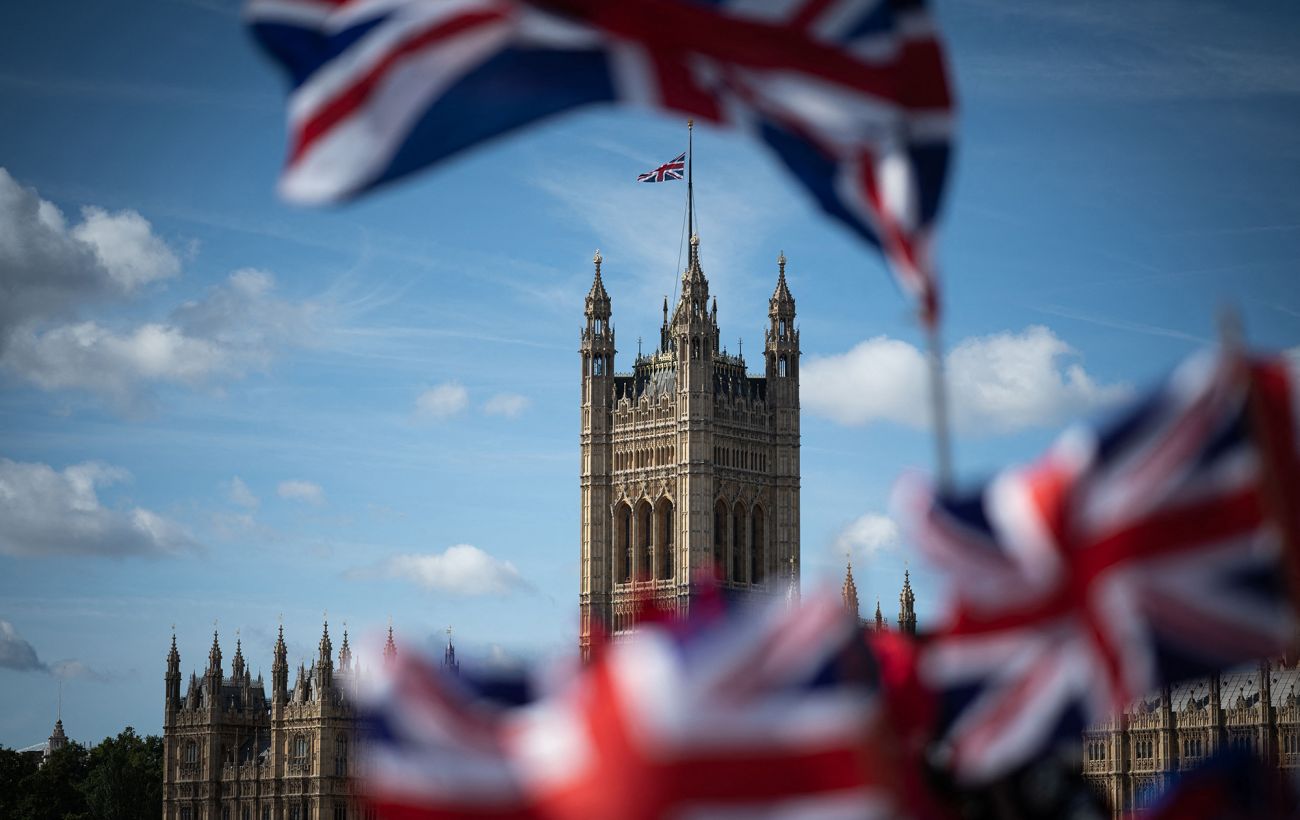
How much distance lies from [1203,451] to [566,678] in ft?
8.06

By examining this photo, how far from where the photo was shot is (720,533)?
99.7m

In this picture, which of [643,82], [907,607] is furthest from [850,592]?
[643,82]

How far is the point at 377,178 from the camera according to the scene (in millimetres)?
9523

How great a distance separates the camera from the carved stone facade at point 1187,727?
86.2m

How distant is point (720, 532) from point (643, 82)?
297 feet

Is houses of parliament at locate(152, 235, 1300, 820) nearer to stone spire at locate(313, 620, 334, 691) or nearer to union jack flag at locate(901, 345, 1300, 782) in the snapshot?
stone spire at locate(313, 620, 334, 691)

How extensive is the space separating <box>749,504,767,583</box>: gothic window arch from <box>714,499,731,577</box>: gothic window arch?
66.1 inches

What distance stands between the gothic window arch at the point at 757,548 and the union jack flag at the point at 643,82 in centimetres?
9105

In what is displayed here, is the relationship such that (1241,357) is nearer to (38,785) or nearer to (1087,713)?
(1087,713)

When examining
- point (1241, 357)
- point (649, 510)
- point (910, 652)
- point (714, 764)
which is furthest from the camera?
point (649, 510)

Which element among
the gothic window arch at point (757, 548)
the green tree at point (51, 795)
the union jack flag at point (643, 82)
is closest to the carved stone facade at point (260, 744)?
the green tree at point (51, 795)

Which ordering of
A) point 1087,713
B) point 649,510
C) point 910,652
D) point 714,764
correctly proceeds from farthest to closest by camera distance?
point 649,510
point 910,652
point 1087,713
point 714,764

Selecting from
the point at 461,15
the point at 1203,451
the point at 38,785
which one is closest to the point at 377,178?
the point at 461,15

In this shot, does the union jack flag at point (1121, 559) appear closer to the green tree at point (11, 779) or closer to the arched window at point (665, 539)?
the arched window at point (665, 539)
